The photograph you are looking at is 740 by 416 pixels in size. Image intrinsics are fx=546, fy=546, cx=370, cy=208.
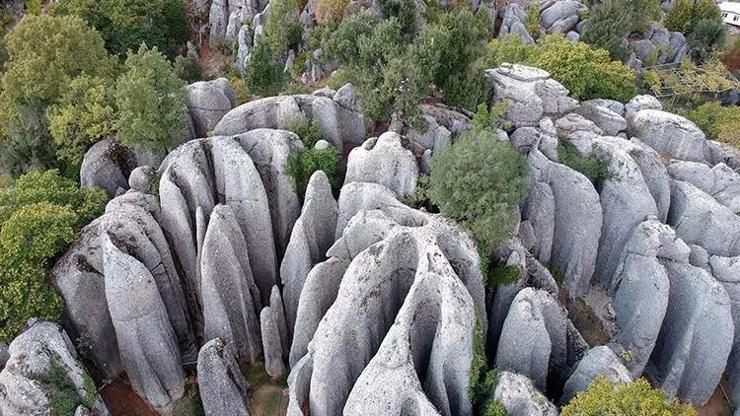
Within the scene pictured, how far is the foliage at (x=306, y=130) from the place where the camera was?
94.5 ft

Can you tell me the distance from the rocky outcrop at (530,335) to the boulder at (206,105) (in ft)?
66.3

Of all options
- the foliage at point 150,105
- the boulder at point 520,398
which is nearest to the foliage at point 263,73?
the foliage at point 150,105

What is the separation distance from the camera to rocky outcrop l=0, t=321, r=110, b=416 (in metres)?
19.7

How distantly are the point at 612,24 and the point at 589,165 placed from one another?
67.5 ft

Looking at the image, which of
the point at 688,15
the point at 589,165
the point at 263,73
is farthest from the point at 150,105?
the point at 688,15

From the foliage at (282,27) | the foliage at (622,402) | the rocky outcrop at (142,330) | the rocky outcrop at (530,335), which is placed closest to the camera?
the foliage at (622,402)

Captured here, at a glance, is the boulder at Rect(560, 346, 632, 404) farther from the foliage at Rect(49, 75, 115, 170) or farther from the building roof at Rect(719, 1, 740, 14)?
the building roof at Rect(719, 1, 740, 14)

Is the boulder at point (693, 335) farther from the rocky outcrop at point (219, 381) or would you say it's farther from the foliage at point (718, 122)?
the rocky outcrop at point (219, 381)

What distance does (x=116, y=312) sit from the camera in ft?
73.6

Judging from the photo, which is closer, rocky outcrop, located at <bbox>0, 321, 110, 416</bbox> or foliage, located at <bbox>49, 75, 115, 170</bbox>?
rocky outcrop, located at <bbox>0, 321, 110, 416</bbox>

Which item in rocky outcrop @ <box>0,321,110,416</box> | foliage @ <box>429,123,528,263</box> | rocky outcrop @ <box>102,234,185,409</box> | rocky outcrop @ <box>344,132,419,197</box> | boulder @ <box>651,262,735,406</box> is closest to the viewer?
rocky outcrop @ <box>0,321,110,416</box>

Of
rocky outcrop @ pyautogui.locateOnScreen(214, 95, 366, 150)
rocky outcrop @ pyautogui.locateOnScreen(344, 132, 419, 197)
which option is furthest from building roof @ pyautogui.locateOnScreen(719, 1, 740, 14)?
rocky outcrop @ pyautogui.locateOnScreen(344, 132, 419, 197)

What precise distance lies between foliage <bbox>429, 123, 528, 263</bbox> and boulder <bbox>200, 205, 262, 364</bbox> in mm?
9225

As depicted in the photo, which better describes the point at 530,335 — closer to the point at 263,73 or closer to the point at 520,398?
the point at 520,398
